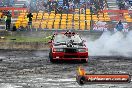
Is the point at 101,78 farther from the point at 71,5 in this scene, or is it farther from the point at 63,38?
the point at 71,5

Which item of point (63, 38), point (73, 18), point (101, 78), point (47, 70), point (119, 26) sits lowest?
point (47, 70)

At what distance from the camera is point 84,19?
120 ft

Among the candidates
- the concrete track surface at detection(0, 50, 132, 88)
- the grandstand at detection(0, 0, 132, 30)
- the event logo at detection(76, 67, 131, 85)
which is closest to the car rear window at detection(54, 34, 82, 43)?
the concrete track surface at detection(0, 50, 132, 88)

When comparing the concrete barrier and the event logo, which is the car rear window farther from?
the event logo

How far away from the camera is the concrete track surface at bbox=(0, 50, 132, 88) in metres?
14.0

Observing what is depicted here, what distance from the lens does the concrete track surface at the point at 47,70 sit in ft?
46.1

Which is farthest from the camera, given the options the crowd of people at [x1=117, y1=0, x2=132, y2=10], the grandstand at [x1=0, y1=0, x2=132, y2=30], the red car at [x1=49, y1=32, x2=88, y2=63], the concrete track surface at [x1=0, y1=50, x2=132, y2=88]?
the crowd of people at [x1=117, y1=0, x2=132, y2=10]

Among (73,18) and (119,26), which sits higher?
(73,18)

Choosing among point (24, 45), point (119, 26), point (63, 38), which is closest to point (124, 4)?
point (119, 26)

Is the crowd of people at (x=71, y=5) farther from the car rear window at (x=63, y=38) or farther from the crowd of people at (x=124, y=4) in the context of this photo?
the car rear window at (x=63, y=38)

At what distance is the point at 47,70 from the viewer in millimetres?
17984

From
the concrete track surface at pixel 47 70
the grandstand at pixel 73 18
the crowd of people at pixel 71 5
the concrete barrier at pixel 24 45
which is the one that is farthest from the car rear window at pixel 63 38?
the crowd of people at pixel 71 5

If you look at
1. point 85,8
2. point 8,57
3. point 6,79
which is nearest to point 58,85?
point 6,79

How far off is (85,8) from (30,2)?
5.05 metres
